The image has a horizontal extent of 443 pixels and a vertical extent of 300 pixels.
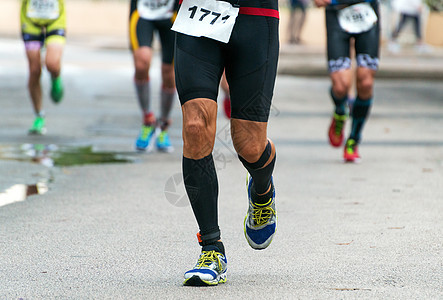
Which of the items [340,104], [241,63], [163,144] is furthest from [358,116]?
[241,63]

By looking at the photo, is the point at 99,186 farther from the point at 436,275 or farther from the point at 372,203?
the point at 436,275

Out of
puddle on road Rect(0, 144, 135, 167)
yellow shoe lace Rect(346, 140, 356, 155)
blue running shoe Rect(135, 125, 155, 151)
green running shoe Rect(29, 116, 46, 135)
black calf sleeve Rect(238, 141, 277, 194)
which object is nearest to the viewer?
black calf sleeve Rect(238, 141, 277, 194)

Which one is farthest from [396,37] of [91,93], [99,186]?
[99,186]

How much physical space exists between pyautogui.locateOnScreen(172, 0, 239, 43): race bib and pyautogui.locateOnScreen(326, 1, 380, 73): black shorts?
3.65 m

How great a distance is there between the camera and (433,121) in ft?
36.6

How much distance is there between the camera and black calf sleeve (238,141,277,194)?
421 centimetres

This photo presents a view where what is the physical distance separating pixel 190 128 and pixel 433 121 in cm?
771

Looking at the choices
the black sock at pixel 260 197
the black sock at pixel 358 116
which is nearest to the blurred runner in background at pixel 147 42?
the black sock at pixel 358 116

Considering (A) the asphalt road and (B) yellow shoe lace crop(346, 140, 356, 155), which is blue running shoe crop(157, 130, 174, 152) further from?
(B) yellow shoe lace crop(346, 140, 356, 155)

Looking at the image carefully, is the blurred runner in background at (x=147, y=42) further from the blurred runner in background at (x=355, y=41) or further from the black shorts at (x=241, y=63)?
the black shorts at (x=241, y=63)

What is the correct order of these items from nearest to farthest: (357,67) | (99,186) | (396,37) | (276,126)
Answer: (99,186) < (357,67) < (276,126) < (396,37)

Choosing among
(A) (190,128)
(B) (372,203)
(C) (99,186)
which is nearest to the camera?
(A) (190,128)

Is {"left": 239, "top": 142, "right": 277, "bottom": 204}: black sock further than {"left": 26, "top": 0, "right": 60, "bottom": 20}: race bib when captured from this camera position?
No

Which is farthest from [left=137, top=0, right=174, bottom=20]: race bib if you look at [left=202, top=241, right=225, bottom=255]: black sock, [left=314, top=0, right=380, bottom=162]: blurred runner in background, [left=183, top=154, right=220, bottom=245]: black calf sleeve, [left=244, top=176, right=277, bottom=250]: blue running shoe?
[left=202, top=241, right=225, bottom=255]: black sock
